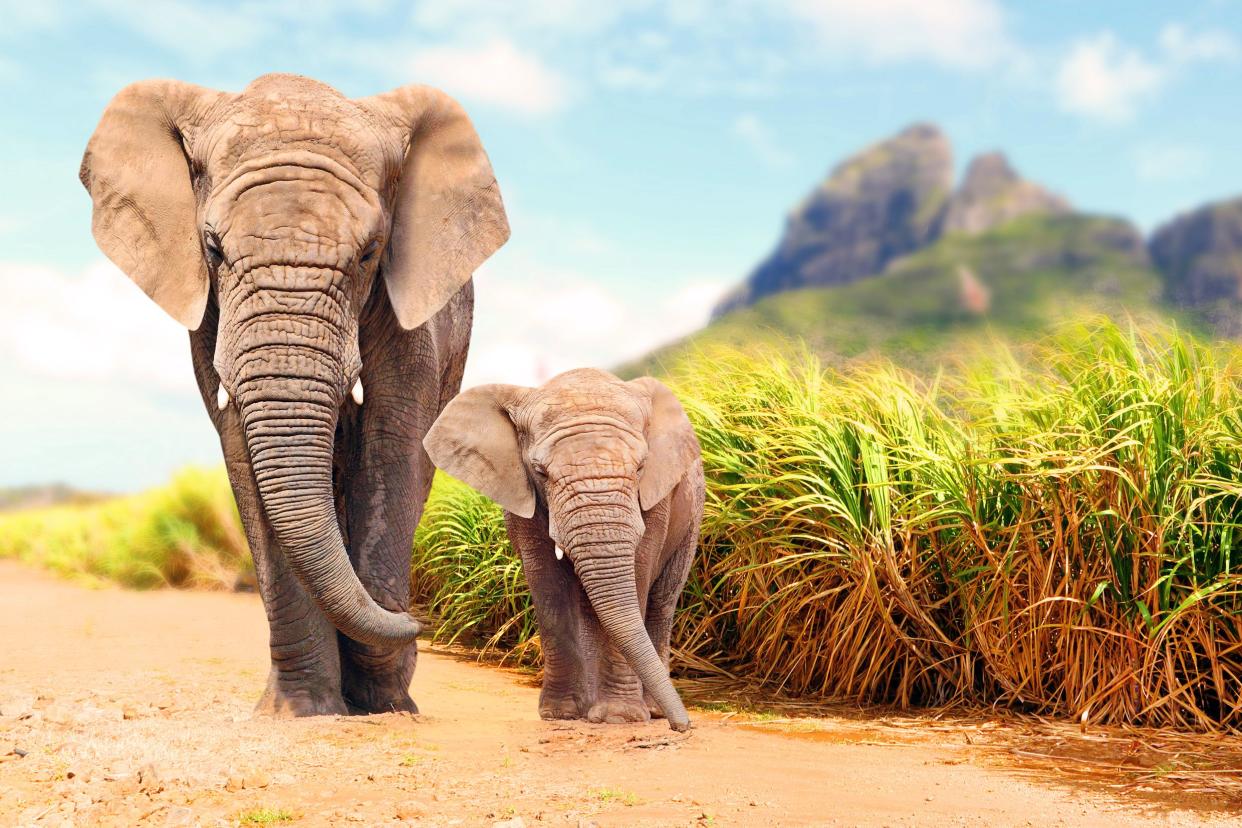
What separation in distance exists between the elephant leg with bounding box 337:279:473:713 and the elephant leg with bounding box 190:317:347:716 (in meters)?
0.28

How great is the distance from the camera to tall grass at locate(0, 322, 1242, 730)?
676 cm

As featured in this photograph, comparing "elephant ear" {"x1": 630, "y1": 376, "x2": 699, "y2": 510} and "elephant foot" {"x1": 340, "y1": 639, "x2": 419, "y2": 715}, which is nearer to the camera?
"elephant ear" {"x1": 630, "y1": 376, "x2": 699, "y2": 510}

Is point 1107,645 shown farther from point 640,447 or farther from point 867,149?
point 867,149

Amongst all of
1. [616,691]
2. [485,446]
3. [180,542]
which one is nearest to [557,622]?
[616,691]

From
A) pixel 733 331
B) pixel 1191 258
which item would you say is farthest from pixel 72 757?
pixel 1191 258

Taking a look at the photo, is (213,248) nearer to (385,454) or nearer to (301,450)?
(301,450)

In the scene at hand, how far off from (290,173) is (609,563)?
2164 millimetres

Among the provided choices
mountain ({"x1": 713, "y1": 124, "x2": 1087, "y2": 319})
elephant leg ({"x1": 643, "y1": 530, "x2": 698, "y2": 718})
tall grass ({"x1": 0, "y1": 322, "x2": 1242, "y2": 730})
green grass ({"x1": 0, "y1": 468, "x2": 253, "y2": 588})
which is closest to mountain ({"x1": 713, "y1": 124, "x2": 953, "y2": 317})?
mountain ({"x1": 713, "y1": 124, "x2": 1087, "y2": 319})

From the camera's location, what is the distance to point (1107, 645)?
684 centimetres

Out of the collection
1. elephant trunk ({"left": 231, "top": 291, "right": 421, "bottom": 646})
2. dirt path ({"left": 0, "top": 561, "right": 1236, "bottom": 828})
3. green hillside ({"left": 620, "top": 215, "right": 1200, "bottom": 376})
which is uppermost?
green hillside ({"left": 620, "top": 215, "right": 1200, "bottom": 376})

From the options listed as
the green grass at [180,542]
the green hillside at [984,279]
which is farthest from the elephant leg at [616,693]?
the green hillside at [984,279]

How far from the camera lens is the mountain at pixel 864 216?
76.2 meters

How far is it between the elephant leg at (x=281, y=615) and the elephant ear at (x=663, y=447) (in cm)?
168

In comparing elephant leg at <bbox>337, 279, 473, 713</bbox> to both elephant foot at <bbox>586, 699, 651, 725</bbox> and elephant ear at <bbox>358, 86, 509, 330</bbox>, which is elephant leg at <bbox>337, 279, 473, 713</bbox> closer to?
elephant ear at <bbox>358, 86, 509, 330</bbox>
